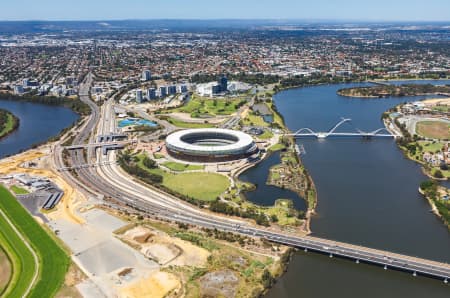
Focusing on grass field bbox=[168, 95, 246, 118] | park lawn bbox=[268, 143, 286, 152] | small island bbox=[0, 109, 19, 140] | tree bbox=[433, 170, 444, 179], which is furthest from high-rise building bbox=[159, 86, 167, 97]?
tree bbox=[433, 170, 444, 179]

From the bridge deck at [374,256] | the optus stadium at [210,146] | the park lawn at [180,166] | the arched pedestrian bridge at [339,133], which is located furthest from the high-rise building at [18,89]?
the bridge deck at [374,256]

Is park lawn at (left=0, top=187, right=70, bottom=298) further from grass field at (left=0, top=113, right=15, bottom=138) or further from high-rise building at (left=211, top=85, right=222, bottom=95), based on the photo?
high-rise building at (left=211, top=85, right=222, bottom=95)

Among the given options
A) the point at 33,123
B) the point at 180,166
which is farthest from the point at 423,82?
the point at 33,123

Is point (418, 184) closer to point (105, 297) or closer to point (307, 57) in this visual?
point (105, 297)

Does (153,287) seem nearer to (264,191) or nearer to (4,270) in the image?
(4,270)

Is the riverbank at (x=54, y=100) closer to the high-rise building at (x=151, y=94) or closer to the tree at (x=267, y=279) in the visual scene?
the high-rise building at (x=151, y=94)

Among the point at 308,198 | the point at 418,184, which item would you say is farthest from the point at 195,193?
the point at 418,184
